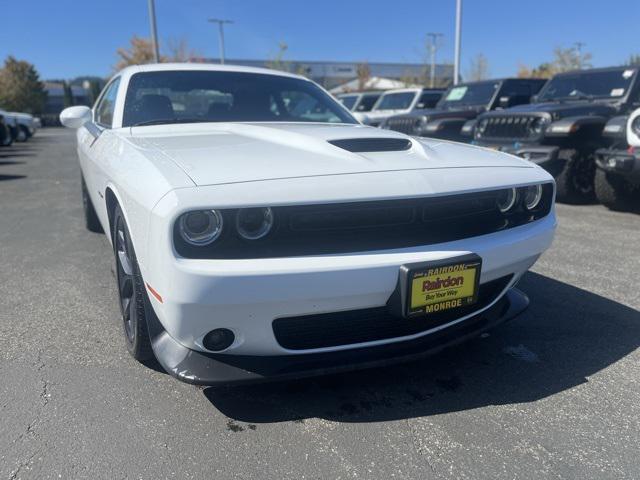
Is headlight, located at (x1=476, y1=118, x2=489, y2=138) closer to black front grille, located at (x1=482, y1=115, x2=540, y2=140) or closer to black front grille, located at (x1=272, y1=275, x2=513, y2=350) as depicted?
black front grille, located at (x1=482, y1=115, x2=540, y2=140)

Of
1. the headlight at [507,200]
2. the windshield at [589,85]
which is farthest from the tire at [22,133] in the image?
the headlight at [507,200]

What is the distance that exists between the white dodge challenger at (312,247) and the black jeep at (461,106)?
6858 millimetres

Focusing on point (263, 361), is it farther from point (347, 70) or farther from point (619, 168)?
point (347, 70)

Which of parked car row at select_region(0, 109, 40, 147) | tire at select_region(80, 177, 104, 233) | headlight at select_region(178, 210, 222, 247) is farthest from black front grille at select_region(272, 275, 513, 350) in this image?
parked car row at select_region(0, 109, 40, 147)

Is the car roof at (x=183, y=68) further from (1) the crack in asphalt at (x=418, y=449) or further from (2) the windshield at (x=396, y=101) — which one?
(2) the windshield at (x=396, y=101)

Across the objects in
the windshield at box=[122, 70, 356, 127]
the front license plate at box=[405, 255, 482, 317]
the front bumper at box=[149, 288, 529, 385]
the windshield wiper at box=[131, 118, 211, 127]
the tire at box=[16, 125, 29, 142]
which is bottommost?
the tire at box=[16, 125, 29, 142]

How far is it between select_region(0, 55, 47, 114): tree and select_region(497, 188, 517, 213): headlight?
5251cm

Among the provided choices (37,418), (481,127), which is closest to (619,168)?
(481,127)

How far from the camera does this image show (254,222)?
1.86m

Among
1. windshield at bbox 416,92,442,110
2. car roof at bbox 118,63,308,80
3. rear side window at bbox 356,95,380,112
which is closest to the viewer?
car roof at bbox 118,63,308,80

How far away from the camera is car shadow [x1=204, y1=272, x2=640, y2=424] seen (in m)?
2.16

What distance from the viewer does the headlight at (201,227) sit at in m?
1.76

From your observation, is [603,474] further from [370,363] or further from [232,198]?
[232,198]

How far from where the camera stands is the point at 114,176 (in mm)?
2414
